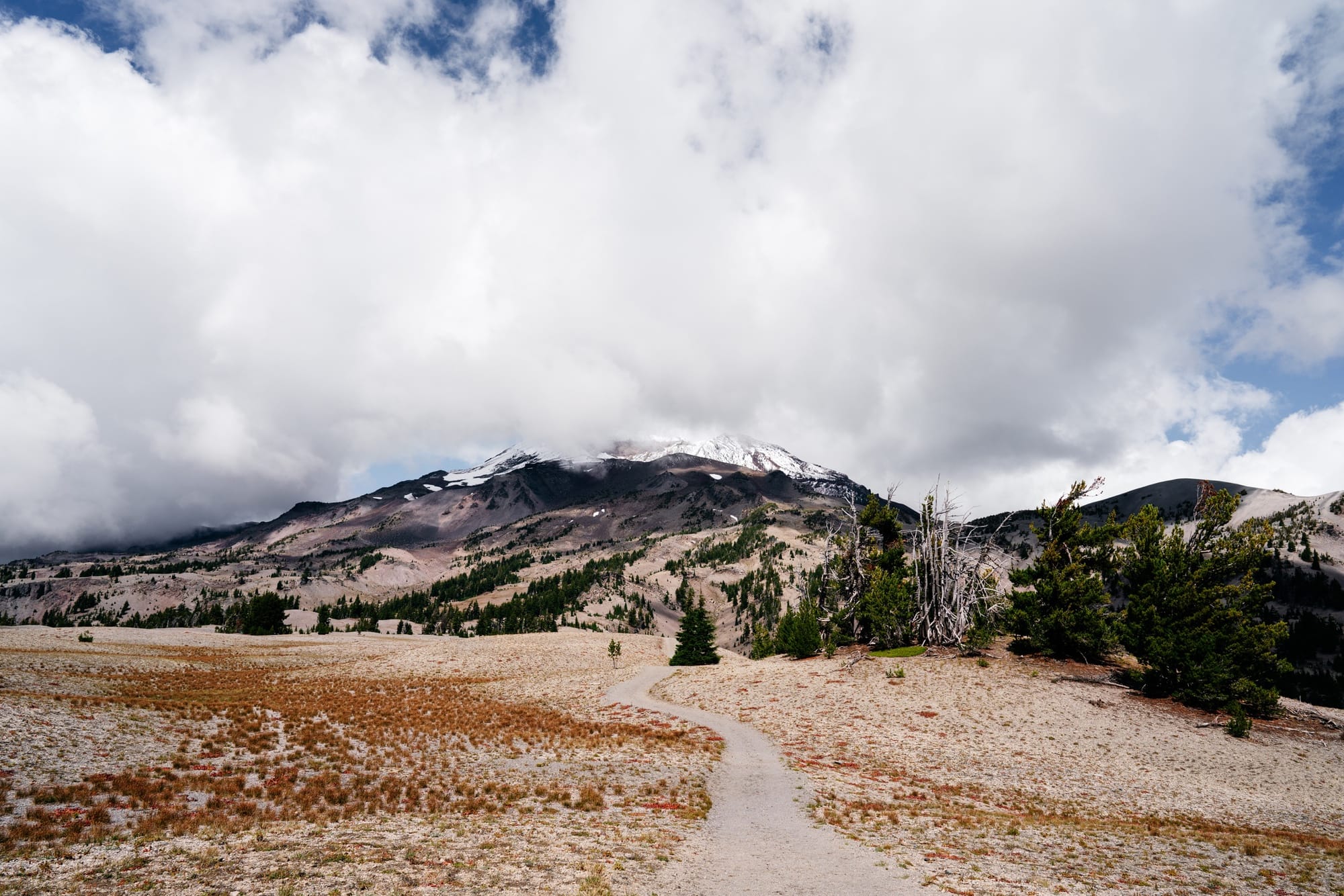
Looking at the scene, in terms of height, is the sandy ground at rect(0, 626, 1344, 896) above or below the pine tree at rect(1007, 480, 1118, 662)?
below

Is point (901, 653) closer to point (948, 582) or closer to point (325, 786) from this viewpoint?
point (948, 582)

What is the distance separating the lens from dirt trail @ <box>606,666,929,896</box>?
39.7 feet

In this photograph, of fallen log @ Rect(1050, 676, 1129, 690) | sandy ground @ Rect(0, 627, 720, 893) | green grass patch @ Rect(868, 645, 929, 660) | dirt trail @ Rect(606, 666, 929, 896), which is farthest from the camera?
green grass patch @ Rect(868, 645, 929, 660)

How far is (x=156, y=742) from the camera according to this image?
20.6 meters

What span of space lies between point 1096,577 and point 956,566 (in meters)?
9.56

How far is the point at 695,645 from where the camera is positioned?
202ft

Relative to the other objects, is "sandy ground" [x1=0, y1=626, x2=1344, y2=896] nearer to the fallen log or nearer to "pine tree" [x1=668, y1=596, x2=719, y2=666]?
the fallen log

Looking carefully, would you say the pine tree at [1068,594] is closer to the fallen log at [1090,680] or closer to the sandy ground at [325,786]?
the fallen log at [1090,680]

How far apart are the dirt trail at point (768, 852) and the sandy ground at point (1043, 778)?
0.95 meters

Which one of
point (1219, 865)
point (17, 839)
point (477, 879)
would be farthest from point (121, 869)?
point (1219, 865)

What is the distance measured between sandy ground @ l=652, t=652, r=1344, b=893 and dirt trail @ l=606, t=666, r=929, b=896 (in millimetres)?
948

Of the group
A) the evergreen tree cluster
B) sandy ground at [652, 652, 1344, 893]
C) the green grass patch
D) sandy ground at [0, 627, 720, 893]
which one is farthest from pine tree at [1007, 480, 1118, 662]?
sandy ground at [0, 627, 720, 893]

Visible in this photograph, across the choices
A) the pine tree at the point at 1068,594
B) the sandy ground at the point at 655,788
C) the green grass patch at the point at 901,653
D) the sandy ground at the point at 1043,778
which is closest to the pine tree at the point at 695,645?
the sandy ground at the point at 1043,778

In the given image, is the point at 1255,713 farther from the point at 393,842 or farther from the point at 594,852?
the point at 393,842
